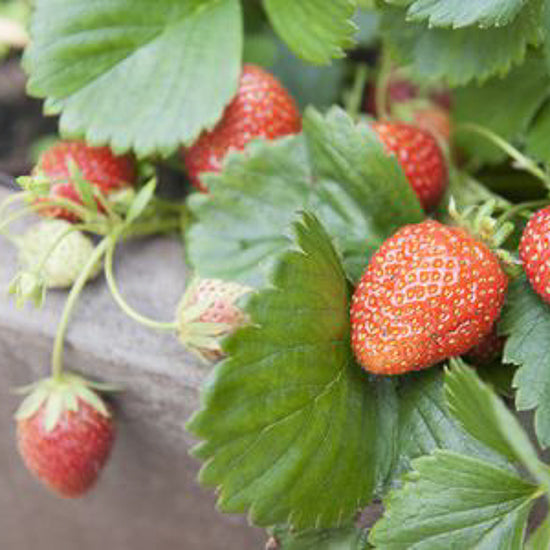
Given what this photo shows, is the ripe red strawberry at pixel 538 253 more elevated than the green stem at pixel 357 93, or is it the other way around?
the ripe red strawberry at pixel 538 253

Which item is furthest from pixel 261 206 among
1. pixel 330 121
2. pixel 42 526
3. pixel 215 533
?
pixel 42 526

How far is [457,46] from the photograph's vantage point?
846 millimetres

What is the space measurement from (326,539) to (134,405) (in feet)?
0.77

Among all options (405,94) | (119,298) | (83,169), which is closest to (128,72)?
(83,169)

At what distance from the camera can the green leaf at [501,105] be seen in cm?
95

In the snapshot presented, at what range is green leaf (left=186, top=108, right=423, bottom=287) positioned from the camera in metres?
0.78

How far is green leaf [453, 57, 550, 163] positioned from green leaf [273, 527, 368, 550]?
0.44 m

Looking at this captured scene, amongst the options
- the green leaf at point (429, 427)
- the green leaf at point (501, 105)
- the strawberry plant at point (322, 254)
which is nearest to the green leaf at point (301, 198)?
the strawberry plant at point (322, 254)

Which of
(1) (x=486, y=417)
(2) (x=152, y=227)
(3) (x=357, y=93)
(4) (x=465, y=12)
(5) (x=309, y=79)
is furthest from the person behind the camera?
(5) (x=309, y=79)

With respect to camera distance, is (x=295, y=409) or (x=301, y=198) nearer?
(x=295, y=409)

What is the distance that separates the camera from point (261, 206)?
838 millimetres

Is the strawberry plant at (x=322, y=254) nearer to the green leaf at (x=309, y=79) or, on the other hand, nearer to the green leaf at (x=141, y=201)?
the green leaf at (x=141, y=201)

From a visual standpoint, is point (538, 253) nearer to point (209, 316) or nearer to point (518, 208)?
point (518, 208)

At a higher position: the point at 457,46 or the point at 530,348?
the point at 457,46
